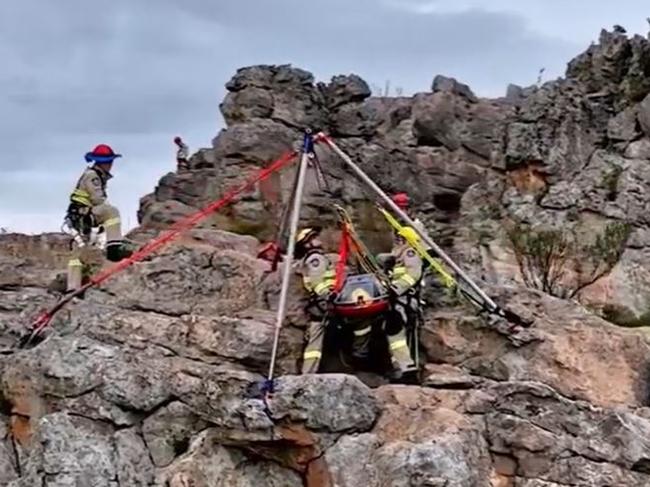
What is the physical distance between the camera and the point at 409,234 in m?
14.8

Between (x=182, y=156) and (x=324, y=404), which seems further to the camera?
(x=182, y=156)

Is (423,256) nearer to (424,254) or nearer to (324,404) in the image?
(424,254)

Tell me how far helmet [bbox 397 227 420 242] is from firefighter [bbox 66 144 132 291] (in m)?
4.17

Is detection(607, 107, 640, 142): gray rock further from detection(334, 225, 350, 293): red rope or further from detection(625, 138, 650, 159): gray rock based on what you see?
detection(334, 225, 350, 293): red rope

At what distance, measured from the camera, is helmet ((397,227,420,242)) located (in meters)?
14.8

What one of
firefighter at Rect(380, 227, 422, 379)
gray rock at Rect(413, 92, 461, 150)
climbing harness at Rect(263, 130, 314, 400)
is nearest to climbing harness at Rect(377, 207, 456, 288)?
firefighter at Rect(380, 227, 422, 379)

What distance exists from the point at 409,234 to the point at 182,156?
67.9 feet

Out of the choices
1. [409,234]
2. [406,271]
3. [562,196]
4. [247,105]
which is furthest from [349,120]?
[406,271]

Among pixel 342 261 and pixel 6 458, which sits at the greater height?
pixel 342 261

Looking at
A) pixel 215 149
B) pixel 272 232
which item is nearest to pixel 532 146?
pixel 215 149

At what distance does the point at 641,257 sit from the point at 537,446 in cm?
1950

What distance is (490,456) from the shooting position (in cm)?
1223

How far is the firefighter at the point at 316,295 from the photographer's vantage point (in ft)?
45.2

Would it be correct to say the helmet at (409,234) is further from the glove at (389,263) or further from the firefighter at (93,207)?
the firefighter at (93,207)
